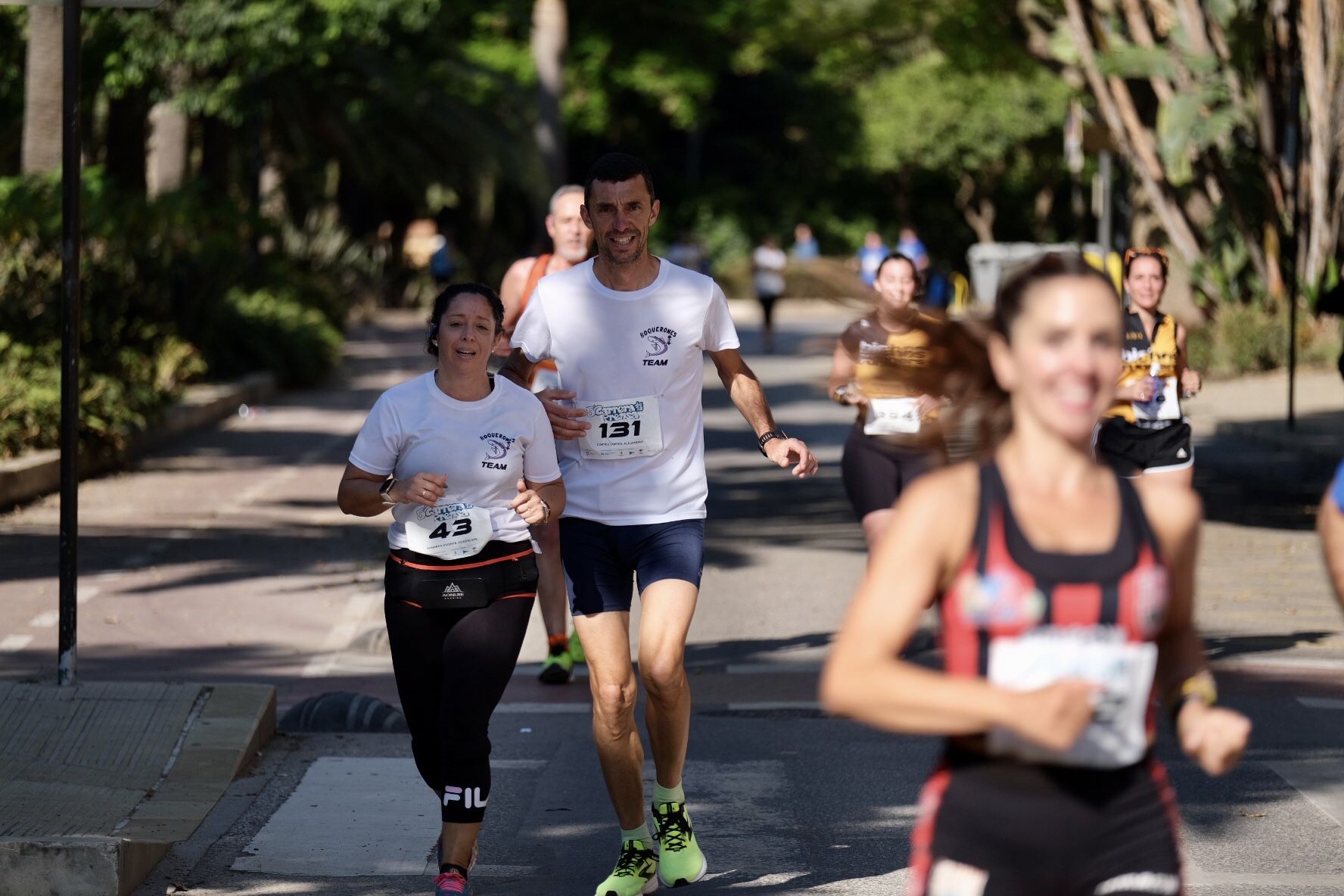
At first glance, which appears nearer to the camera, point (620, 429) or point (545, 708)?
point (620, 429)

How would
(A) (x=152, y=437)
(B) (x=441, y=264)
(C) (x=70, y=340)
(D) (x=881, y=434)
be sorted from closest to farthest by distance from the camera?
(C) (x=70, y=340), (D) (x=881, y=434), (A) (x=152, y=437), (B) (x=441, y=264)

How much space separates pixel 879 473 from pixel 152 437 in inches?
427

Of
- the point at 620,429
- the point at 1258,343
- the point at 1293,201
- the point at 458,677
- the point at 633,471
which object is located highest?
the point at 1293,201

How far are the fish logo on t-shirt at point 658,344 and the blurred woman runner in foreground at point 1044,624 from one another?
241 centimetres

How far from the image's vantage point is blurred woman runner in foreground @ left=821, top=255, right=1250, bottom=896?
291cm

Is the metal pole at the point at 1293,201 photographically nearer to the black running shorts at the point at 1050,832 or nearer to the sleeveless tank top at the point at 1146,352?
the sleeveless tank top at the point at 1146,352

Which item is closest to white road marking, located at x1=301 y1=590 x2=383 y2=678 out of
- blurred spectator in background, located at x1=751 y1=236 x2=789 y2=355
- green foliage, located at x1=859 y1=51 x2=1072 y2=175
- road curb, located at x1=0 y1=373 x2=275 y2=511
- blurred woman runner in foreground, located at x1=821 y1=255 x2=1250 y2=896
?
road curb, located at x1=0 y1=373 x2=275 y2=511

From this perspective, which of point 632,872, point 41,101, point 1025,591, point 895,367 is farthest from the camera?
point 41,101

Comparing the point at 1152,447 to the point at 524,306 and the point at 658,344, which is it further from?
the point at 658,344

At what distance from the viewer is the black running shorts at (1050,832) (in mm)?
2975

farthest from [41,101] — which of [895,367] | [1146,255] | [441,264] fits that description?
[441,264]

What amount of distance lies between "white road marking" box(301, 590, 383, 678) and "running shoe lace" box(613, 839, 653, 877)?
12.2 feet

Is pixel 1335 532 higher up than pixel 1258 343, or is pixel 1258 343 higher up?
pixel 1335 532

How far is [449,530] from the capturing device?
5.13 metres
